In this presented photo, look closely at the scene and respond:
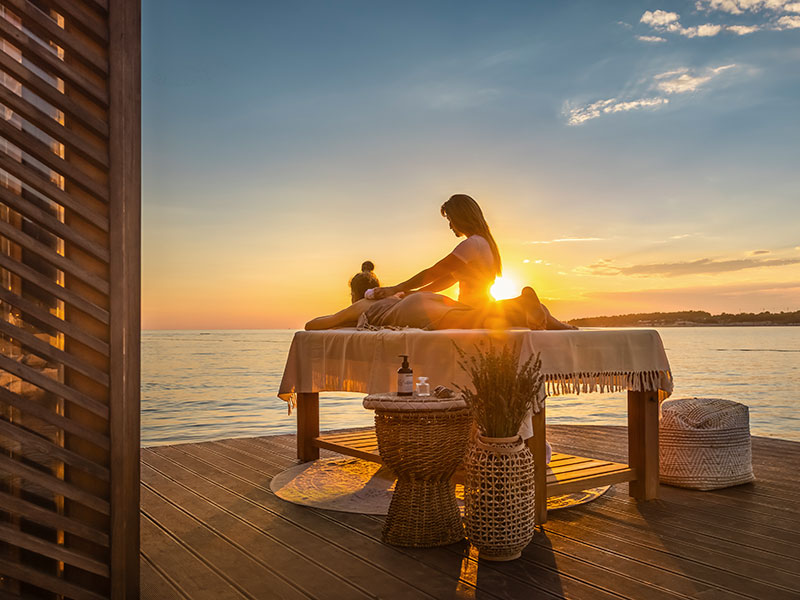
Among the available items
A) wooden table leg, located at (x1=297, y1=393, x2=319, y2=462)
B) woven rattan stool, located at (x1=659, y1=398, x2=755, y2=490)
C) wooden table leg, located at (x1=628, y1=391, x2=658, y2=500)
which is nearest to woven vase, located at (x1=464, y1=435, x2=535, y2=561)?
wooden table leg, located at (x1=628, y1=391, x2=658, y2=500)

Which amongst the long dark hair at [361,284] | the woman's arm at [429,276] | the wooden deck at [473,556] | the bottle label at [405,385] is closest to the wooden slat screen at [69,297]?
the wooden deck at [473,556]

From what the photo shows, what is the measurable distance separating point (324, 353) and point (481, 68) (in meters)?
4.96

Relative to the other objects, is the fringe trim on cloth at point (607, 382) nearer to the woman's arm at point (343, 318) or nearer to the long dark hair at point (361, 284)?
A: the woman's arm at point (343, 318)

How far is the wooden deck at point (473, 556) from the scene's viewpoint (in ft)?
6.84

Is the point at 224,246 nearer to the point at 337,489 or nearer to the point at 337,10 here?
the point at 337,10

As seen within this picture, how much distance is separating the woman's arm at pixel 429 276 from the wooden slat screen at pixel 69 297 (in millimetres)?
1887

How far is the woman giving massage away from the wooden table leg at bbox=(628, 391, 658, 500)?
1.92 feet

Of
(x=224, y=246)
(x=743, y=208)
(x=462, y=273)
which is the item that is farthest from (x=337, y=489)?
(x=224, y=246)

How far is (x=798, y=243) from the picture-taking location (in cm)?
1263

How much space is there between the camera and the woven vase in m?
2.35

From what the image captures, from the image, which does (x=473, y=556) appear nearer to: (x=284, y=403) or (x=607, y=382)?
(x=607, y=382)

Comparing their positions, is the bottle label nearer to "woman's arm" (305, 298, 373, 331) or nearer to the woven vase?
the woven vase

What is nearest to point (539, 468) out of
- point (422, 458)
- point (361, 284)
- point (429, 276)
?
point (422, 458)

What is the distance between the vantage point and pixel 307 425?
4.30 meters
